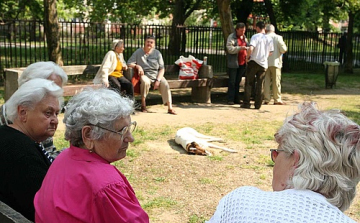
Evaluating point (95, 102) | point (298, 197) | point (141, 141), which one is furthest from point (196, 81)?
point (298, 197)

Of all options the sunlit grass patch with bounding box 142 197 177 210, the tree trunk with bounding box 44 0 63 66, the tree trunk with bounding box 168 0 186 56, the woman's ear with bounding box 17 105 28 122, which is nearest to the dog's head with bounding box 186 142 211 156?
the sunlit grass patch with bounding box 142 197 177 210

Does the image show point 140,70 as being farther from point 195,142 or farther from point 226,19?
point 226,19

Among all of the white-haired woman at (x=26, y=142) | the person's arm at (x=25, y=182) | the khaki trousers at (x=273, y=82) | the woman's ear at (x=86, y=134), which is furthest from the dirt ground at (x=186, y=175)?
the khaki trousers at (x=273, y=82)

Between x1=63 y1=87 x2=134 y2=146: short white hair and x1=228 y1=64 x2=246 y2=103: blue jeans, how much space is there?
9.17 metres

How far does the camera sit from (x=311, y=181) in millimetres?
1854

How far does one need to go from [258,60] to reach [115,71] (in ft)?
10.2

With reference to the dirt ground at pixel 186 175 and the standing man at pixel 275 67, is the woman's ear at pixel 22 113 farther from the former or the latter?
the standing man at pixel 275 67

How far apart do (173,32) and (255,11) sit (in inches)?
313

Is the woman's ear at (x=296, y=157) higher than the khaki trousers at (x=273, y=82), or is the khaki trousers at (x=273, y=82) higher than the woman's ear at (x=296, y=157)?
the woman's ear at (x=296, y=157)

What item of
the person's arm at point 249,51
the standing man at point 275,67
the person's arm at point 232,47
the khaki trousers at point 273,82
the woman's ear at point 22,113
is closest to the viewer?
the woman's ear at point 22,113

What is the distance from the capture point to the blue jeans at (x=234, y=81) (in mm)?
11594

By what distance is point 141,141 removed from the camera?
24.9ft

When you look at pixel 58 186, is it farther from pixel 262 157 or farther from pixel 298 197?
pixel 262 157

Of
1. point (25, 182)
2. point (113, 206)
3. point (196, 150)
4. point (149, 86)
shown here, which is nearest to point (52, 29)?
point (149, 86)
